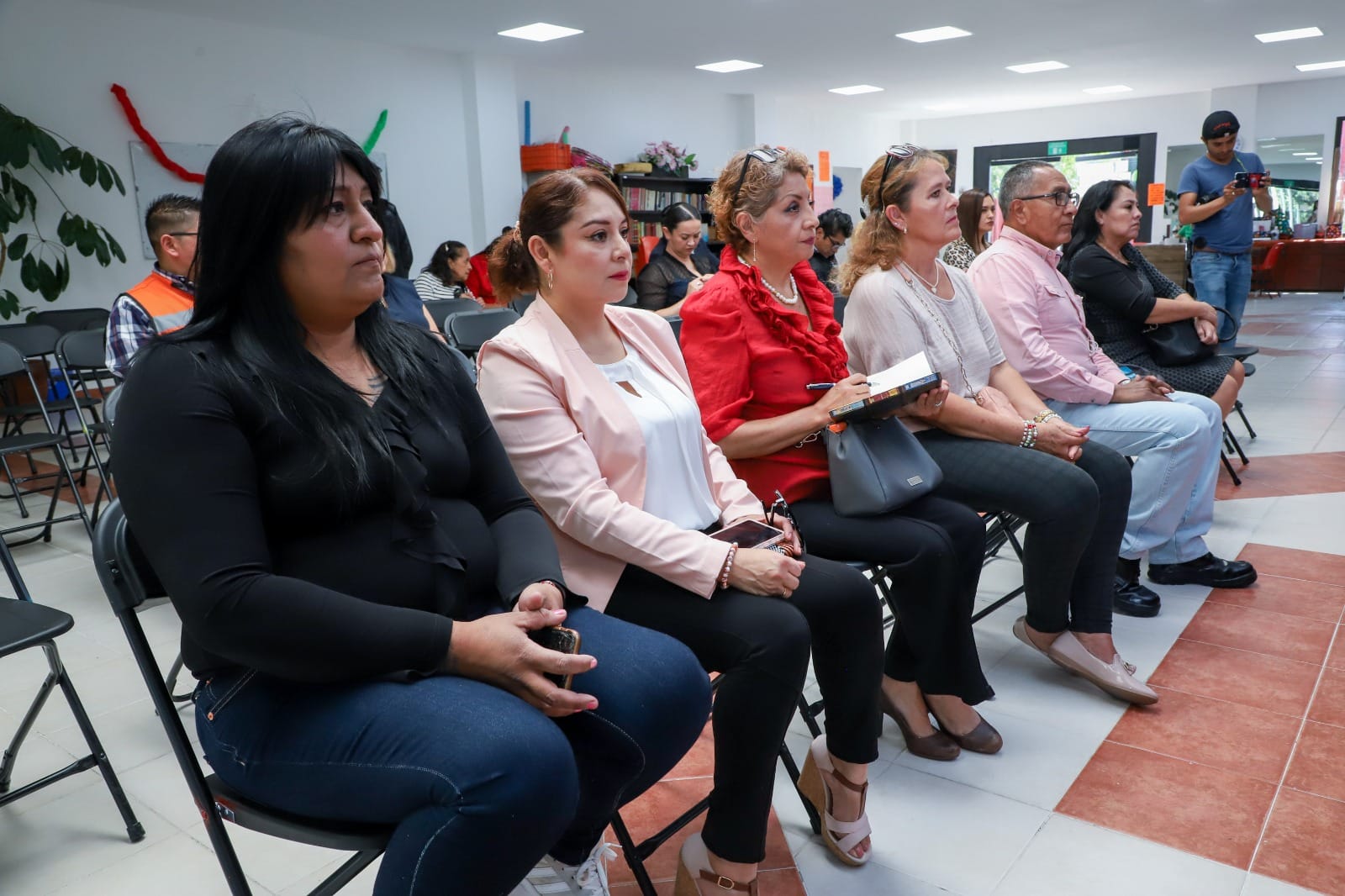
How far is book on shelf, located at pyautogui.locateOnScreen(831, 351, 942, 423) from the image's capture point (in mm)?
1855

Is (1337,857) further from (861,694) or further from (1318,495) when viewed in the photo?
(1318,495)

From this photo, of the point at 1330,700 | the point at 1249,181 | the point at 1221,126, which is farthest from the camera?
the point at 1249,181

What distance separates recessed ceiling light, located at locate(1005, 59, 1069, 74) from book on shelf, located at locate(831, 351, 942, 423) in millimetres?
10880

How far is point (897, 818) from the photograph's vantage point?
74.1 inches

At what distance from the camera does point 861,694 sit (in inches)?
65.1

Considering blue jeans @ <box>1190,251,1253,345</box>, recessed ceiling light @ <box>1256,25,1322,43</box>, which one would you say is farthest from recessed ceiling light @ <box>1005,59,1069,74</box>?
blue jeans @ <box>1190,251,1253,345</box>

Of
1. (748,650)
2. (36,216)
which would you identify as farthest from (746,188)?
(36,216)

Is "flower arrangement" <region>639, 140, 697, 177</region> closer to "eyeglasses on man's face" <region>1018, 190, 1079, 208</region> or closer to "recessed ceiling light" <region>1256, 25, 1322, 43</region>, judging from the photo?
"recessed ceiling light" <region>1256, 25, 1322, 43</region>

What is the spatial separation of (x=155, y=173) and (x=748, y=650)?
23.9 ft

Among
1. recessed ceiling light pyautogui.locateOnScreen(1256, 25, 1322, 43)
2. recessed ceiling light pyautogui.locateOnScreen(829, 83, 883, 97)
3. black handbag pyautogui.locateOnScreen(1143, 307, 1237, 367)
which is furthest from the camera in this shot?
recessed ceiling light pyautogui.locateOnScreen(829, 83, 883, 97)

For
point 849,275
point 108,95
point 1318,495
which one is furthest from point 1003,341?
point 108,95

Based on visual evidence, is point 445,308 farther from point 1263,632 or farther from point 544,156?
point 544,156

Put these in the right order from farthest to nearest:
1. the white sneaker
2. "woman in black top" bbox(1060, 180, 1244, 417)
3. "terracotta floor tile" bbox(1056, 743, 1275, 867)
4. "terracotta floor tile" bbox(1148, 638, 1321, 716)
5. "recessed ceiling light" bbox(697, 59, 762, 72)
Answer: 1. "recessed ceiling light" bbox(697, 59, 762, 72)
2. "woman in black top" bbox(1060, 180, 1244, 417)
3. "terracotta floor tile" bbox(1148, 638, 1321, 716)
4. "terracotta floor tile" bbox(1056, 743, 1275, 867)
5. the white sneaker

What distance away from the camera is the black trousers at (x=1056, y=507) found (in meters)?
2.18
